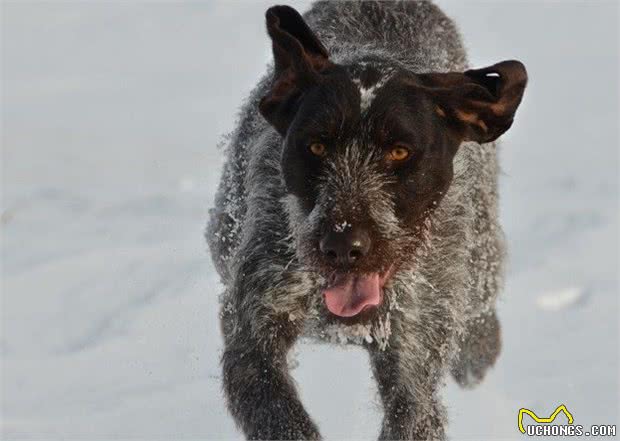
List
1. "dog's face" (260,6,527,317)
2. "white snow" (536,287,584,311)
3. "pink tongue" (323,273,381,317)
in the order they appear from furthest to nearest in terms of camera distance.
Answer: "white snow" (536,287,584,311), "pink tongue" (323,273,381,317), "dog's face" (260,6,527,317)

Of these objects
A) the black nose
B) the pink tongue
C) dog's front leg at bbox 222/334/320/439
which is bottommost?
dog's front leg at bbox 222/334/320/439

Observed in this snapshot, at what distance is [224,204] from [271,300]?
1.12 m

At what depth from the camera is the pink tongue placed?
190 inches

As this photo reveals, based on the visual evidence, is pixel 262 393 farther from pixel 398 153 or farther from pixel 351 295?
pixel 398 153

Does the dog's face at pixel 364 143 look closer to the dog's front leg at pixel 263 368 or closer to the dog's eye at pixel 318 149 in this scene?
the dog's eye at pixel 318 149

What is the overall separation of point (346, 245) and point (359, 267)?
6.1 inches

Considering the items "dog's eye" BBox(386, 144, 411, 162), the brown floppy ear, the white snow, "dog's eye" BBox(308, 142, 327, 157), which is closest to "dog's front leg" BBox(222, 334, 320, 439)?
"dog's eye" BBox(308, 142, 327, 157)

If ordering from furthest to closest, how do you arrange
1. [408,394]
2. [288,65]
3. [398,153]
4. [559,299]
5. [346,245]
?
[559,299] → [408,394] → [288,65] → [398,153] → [346,245]

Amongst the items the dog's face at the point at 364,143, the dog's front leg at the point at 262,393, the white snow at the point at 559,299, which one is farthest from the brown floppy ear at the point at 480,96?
the white snow at the point at 559,299

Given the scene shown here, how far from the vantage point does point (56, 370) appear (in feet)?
23.5

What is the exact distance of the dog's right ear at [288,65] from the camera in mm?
4977

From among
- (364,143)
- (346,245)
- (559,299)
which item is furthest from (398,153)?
(559,299)

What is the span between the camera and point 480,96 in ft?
16.5

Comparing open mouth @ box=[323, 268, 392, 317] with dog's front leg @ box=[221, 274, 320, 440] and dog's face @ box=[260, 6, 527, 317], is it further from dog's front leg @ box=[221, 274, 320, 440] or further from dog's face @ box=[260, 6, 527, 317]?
dog's front leg @ box=[221, 274, 320, 440]
